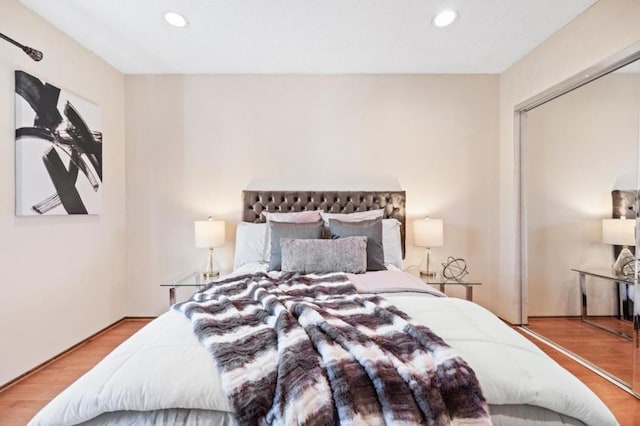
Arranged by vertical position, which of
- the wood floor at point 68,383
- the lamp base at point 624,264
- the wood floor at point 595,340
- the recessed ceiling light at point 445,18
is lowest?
the wood floor at point 68,383

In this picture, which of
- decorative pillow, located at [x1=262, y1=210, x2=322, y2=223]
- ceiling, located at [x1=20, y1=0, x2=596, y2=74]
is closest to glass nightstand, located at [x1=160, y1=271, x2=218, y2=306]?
decorative pillow, located at [x1=262, y1=210, x2=322, y2=223]

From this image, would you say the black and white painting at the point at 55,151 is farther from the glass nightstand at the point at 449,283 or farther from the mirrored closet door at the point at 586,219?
the mirrored closet door at the point at 586,219

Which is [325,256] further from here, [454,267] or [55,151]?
[55,151]

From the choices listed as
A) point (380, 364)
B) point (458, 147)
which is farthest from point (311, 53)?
point (380, 364)

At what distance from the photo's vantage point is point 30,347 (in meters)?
2.16

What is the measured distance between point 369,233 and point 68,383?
239 cm

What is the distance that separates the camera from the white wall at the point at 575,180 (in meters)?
2.13

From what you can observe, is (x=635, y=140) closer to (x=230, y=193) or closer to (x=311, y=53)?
(x=311, y=53)

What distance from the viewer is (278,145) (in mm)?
3219

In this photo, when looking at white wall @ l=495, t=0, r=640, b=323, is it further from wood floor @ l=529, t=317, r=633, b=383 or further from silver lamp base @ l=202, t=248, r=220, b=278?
silver lamp base @ l=202, t=248, r=220, b=278

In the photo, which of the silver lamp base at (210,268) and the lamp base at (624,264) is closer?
the lamp base at (624,264)

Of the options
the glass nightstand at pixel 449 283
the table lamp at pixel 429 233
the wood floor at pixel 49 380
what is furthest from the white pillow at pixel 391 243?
the wood floor at pixel 49 380

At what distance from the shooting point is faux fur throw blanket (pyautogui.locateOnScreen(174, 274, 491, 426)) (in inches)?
33.0

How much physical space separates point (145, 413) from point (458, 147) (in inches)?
131
